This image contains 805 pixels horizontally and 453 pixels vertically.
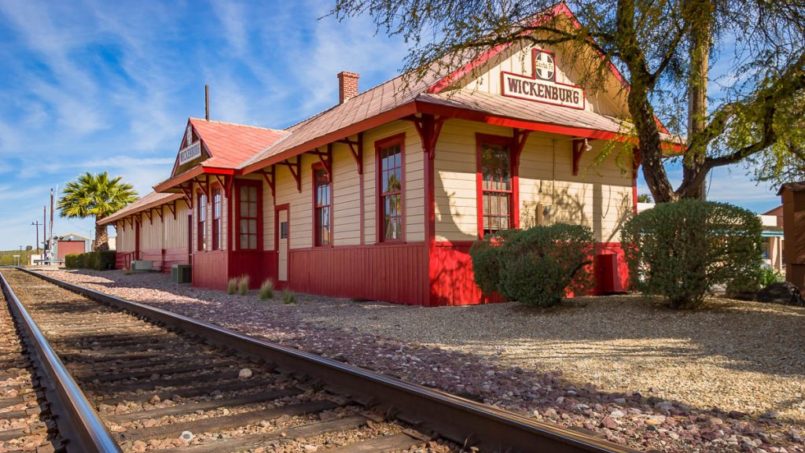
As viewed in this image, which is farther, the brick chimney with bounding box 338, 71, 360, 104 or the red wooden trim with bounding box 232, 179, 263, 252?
the brick chimney with bounding box 338, 71, 360, 104

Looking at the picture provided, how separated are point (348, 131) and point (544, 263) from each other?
16.5ft

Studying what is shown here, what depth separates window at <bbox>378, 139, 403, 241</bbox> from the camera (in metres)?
12.0

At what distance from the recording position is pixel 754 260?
7941 millimetres

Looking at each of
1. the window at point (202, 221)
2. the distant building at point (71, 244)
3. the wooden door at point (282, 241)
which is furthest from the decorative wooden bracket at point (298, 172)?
the distant building at point (71, 244)

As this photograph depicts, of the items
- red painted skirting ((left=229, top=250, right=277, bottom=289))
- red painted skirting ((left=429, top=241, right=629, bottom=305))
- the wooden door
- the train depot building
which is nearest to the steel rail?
red painted skirting ((left=429, top=241, right=629, bottom=305))

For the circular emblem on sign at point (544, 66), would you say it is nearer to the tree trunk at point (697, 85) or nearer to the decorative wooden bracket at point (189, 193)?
the tree trunk at point (697, 85)

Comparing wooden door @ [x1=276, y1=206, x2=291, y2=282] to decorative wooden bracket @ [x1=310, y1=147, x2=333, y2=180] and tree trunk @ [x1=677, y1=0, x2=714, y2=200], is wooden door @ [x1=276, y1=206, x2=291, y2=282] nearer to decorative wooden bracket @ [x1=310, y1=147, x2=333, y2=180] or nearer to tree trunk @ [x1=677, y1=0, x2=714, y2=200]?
decorative wooden bracket @ [x1=310, y1=147, x2=333, y2=180]

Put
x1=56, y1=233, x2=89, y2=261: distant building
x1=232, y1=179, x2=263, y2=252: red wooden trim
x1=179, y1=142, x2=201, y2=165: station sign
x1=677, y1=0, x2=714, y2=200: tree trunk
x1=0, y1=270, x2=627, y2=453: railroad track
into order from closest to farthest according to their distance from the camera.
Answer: x1=0, y1=270, x2=627, y2=453: railroad track
x1=677, y1=0, x2=714, y2=200: tree trunk
x1=232, y1=179, x2=263, y2=252: red wooden trim
x1=179, y1=142, x2=201, y2=165: station sign
x1=56, y1=233, x2=89, y2=261: distant building

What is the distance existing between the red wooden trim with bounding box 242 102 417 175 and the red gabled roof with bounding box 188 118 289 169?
197 centimetres

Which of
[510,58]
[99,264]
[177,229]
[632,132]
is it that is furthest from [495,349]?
[99,264]

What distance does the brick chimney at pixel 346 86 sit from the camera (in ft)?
62.6

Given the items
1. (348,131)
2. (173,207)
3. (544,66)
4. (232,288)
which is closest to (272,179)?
(232,288)

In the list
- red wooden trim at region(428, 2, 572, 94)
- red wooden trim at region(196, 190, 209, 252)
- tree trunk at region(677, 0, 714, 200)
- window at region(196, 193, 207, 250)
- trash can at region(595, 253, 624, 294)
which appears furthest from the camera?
red wooden trim at region(196, 190, 209, 252)

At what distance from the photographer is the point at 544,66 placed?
1377 cm
